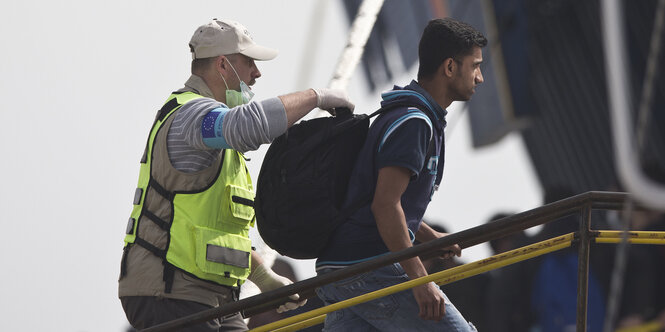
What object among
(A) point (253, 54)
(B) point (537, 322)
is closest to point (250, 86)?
(A) point (253, 54)

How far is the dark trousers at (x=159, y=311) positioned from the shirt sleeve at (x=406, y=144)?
70 centimetres

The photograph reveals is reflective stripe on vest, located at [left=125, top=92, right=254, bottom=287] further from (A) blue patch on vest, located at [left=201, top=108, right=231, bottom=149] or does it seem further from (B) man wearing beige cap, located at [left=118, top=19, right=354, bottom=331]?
(A) blue patch on vest, located at [left=201, top=108, right=231, bottom=149]

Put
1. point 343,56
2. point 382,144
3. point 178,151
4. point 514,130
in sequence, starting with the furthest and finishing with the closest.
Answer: point 514,130 → point 343,56 → point 178,151 → point 382,144

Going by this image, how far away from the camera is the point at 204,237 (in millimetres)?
3787

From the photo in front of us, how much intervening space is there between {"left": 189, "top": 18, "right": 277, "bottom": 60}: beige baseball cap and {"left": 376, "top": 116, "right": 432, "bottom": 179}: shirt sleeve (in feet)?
2.13

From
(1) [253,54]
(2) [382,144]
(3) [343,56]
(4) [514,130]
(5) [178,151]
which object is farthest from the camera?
(4) [514,130]

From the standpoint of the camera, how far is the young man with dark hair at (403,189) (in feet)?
11.5

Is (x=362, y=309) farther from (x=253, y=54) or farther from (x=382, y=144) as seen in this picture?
(x=253, y=54)

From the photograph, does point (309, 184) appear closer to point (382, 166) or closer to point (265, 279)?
point (382, 166)

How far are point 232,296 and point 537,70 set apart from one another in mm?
8693

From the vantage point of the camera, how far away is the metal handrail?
3480mm

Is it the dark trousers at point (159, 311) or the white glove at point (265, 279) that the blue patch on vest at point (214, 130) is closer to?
the dark trousers at point (159, 311)

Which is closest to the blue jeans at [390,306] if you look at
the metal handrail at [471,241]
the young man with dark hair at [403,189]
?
the young man with dark hair at [403,189]

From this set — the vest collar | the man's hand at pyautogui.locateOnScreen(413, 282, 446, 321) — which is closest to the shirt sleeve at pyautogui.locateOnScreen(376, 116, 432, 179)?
the man's hand at pyautogui.locateOnScreen(413, 282, 446, 321)
